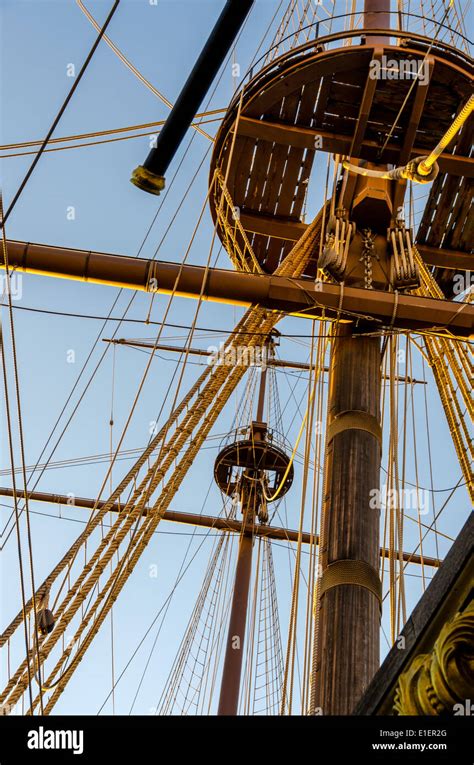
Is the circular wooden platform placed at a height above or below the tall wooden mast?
above

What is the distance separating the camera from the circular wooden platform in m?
6.32

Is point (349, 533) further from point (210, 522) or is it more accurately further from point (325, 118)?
point (210, 522)

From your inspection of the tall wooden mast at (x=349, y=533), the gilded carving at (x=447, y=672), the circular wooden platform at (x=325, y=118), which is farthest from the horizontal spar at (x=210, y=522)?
the gilded carving at (x=447, y=672)

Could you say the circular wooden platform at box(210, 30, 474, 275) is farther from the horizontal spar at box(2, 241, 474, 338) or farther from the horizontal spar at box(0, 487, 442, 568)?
the horizontal spar at box(0, 487, 442, 568)

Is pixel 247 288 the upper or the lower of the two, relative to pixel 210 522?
lower

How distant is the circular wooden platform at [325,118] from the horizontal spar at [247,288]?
95 cm

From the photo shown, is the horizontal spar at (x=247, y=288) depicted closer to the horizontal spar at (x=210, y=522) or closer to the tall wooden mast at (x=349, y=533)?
the tall wooden mast at (x=349, y=533)

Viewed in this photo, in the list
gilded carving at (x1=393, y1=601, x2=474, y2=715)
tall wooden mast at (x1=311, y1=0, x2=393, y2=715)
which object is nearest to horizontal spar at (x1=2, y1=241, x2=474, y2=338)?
tall wooden mast at (x1=311, y1=0, x2=393, y2=715)

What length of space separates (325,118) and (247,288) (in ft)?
5.07

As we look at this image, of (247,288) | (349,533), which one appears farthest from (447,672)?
(247,288)

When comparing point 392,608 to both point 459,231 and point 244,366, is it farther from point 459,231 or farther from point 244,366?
point 459,231

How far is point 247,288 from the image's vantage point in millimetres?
6172

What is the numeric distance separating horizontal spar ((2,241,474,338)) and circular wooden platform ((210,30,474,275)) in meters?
0.95

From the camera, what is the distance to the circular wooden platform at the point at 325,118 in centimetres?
632
